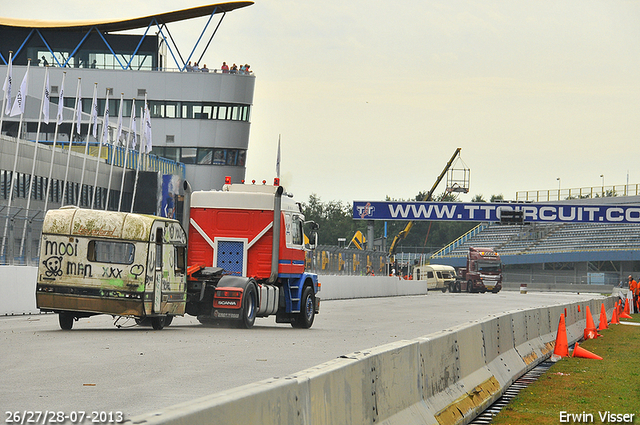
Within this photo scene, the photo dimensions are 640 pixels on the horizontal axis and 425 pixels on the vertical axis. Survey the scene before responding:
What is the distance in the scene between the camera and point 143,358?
12688mm

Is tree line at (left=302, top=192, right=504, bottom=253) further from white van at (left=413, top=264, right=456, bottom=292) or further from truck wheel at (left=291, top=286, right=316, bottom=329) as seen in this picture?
truck wheel at (left=291, top=286, right=316, bottom=329)

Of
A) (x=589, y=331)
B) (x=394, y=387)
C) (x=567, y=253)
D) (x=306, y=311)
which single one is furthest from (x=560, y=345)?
(x=567, y=253)

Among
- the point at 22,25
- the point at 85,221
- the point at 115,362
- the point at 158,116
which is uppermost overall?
the point at 22,25

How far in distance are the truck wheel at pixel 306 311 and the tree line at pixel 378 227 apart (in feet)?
399

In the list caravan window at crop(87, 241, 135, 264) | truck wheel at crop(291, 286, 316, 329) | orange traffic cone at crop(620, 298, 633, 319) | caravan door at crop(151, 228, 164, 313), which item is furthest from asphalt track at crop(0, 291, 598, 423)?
orange traffic cone at crop(620, 298, 633, 319)

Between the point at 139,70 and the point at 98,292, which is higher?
the point at 139,70

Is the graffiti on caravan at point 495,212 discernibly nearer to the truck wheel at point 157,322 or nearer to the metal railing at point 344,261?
the metal railing at point 344,261

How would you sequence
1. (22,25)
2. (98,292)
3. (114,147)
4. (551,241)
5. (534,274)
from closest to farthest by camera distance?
(98,292) → (114,147) → (22,25) → (534,274) → (551,241)

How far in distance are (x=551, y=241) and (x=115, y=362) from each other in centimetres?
8330

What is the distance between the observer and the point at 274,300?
20484mm

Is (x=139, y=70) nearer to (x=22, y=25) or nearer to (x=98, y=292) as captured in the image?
(x=22, y=25)

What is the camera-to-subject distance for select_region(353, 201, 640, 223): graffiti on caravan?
2840 inches

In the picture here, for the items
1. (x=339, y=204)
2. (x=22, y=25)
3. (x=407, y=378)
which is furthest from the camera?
(x=339, y=204)

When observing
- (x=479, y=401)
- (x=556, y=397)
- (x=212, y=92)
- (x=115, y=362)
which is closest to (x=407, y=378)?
(x=479, y=401)
